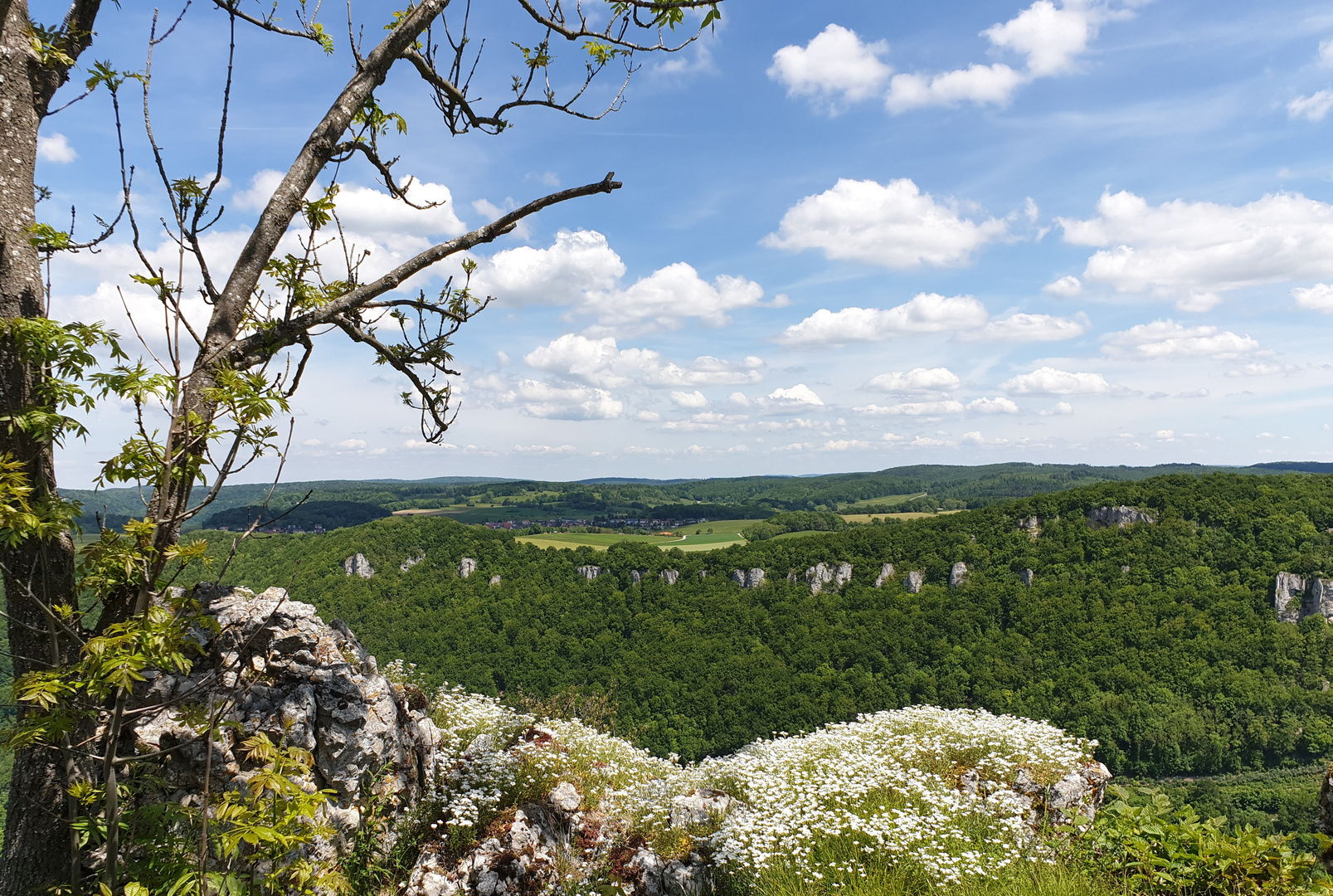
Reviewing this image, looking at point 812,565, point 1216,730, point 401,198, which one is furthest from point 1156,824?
point 812,565

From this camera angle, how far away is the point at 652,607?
79562 millimetres

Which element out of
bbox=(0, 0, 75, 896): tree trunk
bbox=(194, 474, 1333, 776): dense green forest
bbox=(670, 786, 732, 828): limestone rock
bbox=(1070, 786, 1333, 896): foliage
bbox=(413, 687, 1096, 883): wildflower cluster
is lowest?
bbox=(194, 474, 1333, 776): dense green forest

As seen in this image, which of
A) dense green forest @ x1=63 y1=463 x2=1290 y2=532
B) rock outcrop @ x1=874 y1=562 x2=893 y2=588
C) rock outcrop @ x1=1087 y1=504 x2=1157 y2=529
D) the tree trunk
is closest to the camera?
the tree trunk

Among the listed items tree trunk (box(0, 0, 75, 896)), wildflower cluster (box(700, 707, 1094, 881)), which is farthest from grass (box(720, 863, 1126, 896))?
tree trunk (box(0, 0, 75, 896))

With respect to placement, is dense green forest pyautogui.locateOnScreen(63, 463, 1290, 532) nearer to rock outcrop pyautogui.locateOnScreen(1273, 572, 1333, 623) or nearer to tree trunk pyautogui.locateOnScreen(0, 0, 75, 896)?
rock outcrop pyautogui.locateOnScreen(1273, 572, 1333, 623)

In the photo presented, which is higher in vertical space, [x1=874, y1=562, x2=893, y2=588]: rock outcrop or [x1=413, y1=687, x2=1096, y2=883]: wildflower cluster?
[x1=413, y1=687, x2=1096, y2=883]: wildflower cluster

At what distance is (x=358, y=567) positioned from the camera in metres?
83.4

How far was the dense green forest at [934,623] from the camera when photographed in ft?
187

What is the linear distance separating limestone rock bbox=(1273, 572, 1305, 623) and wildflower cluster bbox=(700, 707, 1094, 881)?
8816 centimetres

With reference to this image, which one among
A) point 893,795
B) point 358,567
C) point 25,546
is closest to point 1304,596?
point 893,795

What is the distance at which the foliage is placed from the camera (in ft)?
13.2

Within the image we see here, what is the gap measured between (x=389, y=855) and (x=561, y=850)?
1.67 m

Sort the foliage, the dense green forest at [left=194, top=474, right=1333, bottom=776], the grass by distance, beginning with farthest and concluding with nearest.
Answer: the dense green forest at [left=194, top=474, right=1333, bottom=776], the grass, the foliage

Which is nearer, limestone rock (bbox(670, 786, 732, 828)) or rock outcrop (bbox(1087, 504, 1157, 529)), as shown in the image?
limestone rock (bbox(670, 786, 732, 828))
